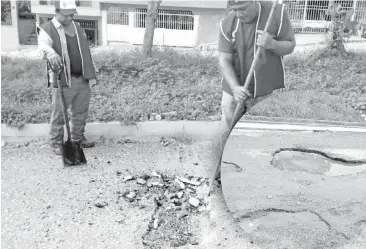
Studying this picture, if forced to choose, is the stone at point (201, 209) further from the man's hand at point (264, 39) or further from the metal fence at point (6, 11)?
the metal fence at point (6, 11)

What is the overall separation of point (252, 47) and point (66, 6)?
1.48 m

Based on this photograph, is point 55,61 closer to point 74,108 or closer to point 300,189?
point 74,108

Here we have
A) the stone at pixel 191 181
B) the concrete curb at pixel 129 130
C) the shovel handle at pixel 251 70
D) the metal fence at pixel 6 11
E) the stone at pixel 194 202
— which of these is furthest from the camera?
the concrete curb at pixel 129 130

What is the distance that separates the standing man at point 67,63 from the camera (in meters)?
3.08

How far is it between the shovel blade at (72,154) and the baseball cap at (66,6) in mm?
1191

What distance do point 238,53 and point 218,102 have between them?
2.00 metres

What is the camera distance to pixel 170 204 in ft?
9.79

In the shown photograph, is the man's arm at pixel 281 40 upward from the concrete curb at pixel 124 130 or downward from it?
upward

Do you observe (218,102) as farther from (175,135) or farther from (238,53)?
(238,53)

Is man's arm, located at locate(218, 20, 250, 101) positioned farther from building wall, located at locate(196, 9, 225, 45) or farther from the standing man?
the standing man

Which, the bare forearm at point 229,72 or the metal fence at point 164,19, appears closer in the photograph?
the bare forearm at point 229,72

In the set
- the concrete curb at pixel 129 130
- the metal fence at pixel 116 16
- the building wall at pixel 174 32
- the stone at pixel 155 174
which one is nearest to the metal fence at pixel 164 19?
the building wall at pixel 174 32

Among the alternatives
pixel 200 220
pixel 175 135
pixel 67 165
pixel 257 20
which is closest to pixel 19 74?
pixel 67 165

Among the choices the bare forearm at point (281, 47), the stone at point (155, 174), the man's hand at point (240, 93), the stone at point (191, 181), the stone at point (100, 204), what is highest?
the bare forearm at point (281, 47)
